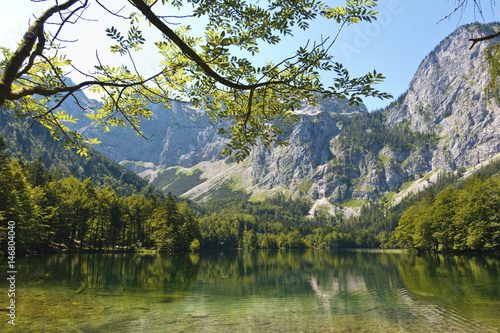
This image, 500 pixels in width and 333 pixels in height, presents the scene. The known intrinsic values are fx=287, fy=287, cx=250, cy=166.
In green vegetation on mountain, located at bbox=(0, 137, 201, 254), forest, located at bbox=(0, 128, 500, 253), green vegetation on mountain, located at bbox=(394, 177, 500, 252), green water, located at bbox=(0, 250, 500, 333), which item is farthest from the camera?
green vegetation on mountain, located at bbox=(394, 177, 500, 252)

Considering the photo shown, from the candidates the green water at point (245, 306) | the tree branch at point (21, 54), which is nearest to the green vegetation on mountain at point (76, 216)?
the green water at point (245, 306)

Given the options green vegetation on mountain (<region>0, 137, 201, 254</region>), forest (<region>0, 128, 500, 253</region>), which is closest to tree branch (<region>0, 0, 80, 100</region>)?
green vegetation on mountain (<region>0, 137, 201, 254</region>)

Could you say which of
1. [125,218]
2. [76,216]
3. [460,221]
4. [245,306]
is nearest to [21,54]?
[245,306]

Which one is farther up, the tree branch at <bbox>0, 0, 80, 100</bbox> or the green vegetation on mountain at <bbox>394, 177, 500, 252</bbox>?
the tree branch at <bbox>0, 0, 80, 100</bbox>

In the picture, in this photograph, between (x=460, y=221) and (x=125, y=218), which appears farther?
(x=125, y=218)

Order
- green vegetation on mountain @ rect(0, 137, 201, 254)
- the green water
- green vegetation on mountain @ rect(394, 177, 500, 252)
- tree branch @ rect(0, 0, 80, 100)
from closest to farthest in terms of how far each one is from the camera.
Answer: tree branch @ rect(0, 0, 80, 100) → the green water → green vegetation on mountain @ rect(0, 137, 201, 254) → green vegetation on mountain @ rect(394, 177, 500, 252)

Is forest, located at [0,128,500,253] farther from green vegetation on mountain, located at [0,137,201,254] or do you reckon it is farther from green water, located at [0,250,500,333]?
green water, located at [0,250,500,333]

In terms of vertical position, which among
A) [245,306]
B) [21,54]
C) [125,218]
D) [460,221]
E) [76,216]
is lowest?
[245,306]

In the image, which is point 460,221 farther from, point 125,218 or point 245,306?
point 125,218

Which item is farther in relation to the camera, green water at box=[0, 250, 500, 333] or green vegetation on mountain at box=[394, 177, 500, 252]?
green vegetation on mountain at box=[394, 177, 500, 252]

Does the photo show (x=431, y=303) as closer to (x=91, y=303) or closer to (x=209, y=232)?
(x=91, y=303)

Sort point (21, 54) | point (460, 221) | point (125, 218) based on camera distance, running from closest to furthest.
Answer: point (21, 54) → point (460, 221) → point (125, 218)

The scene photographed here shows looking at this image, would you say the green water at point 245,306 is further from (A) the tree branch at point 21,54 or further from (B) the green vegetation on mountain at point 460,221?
(B) the green vegetation on mountain at point 460,221

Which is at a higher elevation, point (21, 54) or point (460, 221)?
point (21, 54)
